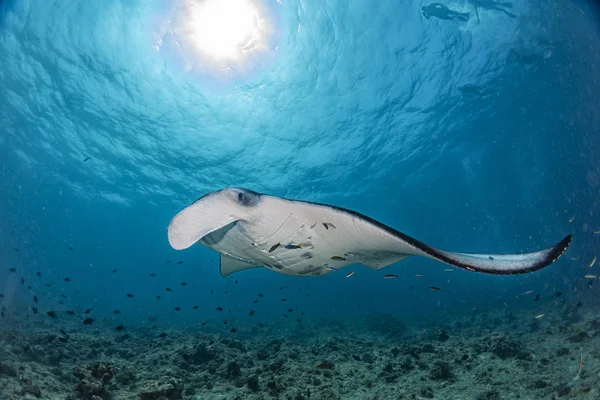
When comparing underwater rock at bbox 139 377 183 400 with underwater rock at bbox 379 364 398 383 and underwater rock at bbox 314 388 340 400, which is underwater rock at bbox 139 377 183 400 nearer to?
underwater rock at bbox 314 388 340 400

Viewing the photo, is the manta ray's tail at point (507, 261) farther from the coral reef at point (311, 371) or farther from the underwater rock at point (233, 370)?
the underwater rock at point (233, 370)

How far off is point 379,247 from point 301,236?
3.08 feet

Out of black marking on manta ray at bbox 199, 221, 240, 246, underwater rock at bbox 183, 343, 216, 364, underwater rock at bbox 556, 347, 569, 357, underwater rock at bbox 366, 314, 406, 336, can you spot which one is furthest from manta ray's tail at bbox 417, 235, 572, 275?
underwater rock at bbox 366, 314, 406, 336

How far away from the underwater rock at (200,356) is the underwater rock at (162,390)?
7.53 feet

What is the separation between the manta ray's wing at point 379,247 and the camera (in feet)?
6.70

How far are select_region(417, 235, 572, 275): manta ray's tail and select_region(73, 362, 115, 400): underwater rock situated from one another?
217 inches

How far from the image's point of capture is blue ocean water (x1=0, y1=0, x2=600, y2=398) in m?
12.8

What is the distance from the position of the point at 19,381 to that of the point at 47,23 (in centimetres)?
1388

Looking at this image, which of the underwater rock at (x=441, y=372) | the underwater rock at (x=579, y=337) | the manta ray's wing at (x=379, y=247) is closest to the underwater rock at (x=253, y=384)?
the manta ray's wing at (x=379, y=247)

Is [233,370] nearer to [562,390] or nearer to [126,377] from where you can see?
[126,377]

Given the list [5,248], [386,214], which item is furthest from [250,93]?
[5,248]

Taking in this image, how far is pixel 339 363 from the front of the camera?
6801mm

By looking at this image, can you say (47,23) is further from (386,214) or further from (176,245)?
(386,214)

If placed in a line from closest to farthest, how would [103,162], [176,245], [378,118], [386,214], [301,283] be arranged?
1. [176,245]
2. [378,118]
3. [103,162]
4. [386,214]
5. [301,283]
